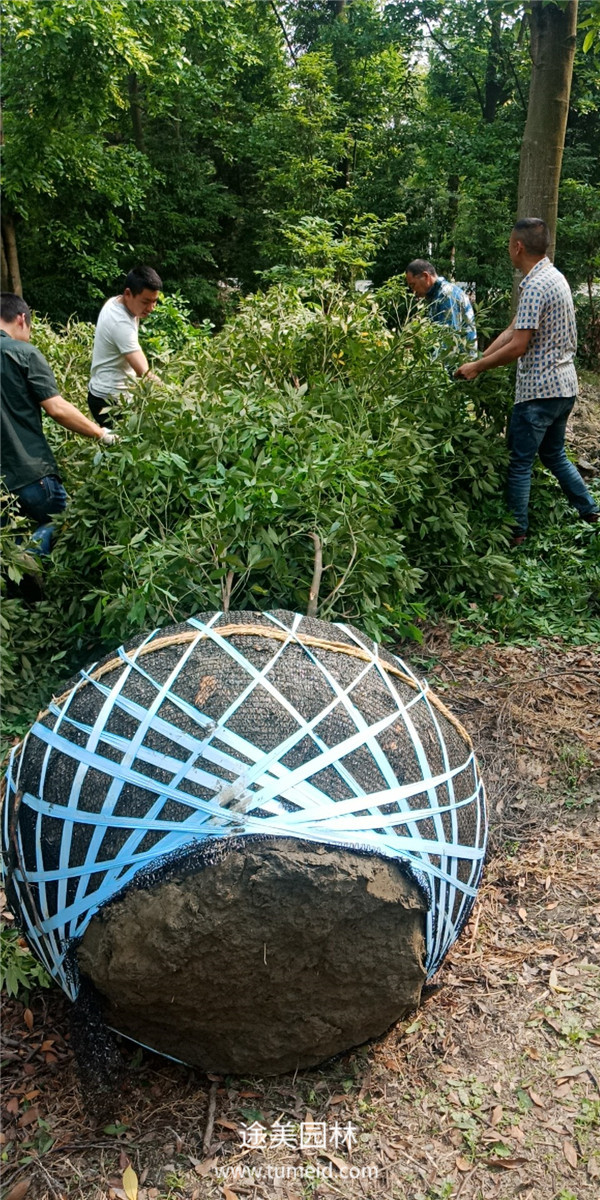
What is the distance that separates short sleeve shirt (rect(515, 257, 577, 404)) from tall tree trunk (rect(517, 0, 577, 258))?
108 cm

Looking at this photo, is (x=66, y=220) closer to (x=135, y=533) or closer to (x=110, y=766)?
(x=135, y=533)

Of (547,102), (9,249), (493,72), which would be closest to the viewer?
(547,102)

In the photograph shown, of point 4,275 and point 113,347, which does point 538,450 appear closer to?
point 113,347

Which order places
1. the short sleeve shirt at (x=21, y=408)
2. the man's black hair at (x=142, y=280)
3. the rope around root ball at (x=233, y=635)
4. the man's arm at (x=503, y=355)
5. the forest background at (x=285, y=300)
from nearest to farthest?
the rope around root ball at (x=233, y=635), the forest background at (x=285, y=300), the short sleeve shirt at (x=21, y=408), the man's arm at (x=503, y=355), the man's black hair at (x=142, y=280)

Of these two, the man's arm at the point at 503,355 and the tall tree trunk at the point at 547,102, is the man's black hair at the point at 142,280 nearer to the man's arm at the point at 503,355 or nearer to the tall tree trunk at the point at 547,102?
the man's arm at the point at 503,355

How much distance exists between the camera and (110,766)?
231 centimetres

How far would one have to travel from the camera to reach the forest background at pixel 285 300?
12.0 ft

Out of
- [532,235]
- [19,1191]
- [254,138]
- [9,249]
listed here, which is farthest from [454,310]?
[254,138]

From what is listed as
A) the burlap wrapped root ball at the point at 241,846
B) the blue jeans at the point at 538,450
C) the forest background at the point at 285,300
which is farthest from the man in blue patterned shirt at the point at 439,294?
the burlap wrapped root ball at the point at 241,846

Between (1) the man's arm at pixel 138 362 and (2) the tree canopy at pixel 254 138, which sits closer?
(1) the man's arm at pixel 138 362

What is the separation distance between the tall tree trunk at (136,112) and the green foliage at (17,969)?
46.6 feet

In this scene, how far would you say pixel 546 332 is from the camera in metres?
5.10

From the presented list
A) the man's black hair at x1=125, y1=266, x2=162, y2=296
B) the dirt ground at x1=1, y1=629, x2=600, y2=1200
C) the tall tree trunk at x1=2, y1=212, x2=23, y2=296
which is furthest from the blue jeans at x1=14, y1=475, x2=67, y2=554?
the tall tree trunk at x1=2, y1=212, x2=23, y2=296

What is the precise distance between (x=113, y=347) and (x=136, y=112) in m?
11.2
